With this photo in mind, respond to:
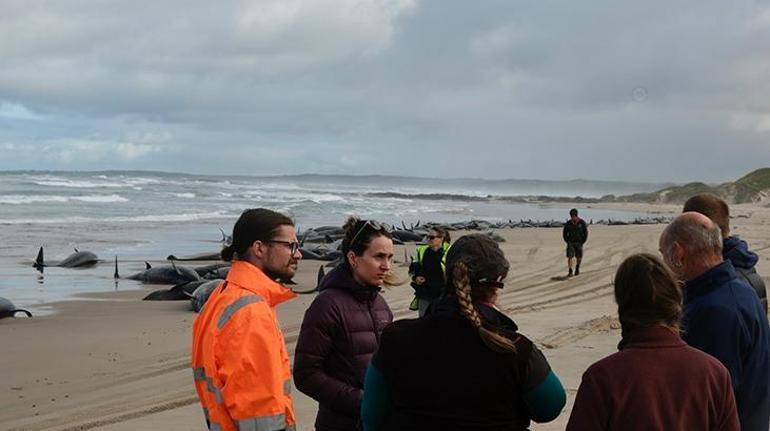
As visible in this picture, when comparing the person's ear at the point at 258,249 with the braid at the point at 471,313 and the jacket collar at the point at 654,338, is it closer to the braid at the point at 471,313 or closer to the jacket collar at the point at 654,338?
the braid at the point at 471,313

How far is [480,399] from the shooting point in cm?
281

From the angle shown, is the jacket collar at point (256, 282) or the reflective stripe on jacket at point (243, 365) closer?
the reflective stripe on jacket at point (243, 365)

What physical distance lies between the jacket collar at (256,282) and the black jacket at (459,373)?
0.60 metres

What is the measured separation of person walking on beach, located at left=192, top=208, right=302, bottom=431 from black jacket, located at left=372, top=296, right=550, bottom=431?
467 mm

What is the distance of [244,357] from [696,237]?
1.87 m

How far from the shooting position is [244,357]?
10.0 feet

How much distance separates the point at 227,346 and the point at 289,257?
0.50 m

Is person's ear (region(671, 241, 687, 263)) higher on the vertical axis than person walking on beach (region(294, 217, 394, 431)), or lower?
higher

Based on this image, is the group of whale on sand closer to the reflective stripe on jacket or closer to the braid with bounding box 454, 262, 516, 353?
the reflective stripe on jacket

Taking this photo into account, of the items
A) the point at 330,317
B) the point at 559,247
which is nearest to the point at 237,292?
the point at 330,317

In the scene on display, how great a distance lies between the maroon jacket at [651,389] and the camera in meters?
2.79

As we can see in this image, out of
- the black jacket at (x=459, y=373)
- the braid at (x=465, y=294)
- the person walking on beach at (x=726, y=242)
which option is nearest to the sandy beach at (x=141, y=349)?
the black jacket at (x=459, y=373)

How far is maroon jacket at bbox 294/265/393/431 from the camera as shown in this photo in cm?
387

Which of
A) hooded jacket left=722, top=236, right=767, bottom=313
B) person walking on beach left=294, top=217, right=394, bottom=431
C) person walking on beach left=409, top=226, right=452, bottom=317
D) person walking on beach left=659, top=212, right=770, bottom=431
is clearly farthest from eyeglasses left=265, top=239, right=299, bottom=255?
person walking on beach left=409, top=226, right=452, bottom=317
